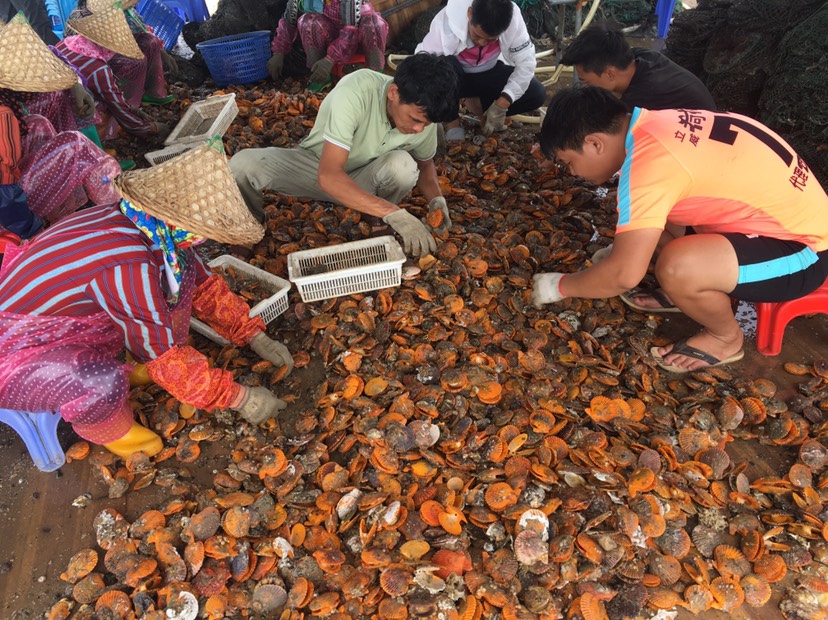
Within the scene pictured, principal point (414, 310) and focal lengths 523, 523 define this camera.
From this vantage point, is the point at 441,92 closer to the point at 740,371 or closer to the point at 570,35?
the point at 740,371

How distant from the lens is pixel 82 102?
3207mm

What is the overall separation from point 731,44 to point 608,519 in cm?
331

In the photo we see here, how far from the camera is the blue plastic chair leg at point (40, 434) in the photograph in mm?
1884

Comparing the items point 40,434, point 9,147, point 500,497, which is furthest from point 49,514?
point 9,147

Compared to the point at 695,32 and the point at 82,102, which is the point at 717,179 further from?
the point at 82,102

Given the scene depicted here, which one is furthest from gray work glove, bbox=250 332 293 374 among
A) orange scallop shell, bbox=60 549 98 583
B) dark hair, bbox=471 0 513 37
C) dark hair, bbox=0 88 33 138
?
dark hair, bbox=471 0 513 37

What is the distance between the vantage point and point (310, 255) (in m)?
2.48

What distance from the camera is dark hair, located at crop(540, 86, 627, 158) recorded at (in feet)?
5.98

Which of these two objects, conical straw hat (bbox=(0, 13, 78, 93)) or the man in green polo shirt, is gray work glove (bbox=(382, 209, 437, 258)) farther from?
conical straw hat (bbox=(0, 13, 78, 93))

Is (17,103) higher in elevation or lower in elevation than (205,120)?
higher

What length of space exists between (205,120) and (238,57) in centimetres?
99

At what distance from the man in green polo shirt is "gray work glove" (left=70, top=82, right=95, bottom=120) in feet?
4.03

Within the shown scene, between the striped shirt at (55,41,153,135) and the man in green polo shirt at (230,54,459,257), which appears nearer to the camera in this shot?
the man in green polo shirt at (230,54,459,257)

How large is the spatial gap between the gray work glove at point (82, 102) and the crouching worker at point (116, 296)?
191 centimetres
